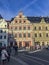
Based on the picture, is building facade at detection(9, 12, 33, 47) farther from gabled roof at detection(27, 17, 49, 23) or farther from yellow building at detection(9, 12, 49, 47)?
gabled roof at detection(27, 17, 49, 23)

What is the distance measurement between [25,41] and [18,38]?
276 centimetres

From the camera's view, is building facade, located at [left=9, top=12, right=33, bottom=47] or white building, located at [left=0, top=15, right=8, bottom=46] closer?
white building, located at [left=0, top=15, right=8, bottom=46]

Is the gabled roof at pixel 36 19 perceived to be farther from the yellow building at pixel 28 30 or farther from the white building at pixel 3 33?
the white building at pixel 3 33

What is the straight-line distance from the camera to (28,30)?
9494 cm

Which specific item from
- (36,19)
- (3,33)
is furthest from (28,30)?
(3,33)

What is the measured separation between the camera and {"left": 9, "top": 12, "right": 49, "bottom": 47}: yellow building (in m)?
94.0

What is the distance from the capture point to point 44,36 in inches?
3787

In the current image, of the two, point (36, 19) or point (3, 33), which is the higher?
point (36, 19)

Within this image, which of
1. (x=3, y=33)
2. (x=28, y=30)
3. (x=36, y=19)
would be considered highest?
(x=36, y=19)

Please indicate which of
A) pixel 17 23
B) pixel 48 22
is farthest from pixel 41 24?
pixel 17 23

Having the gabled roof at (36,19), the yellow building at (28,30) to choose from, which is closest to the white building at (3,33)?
the yellow building at (28,30)

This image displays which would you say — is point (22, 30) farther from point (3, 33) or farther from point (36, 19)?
point (3, 33)

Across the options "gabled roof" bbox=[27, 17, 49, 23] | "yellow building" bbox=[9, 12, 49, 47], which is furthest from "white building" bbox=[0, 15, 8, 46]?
"gabled roof" bbox=[27, 17, 49, 23]

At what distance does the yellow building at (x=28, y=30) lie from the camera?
94000 mm
